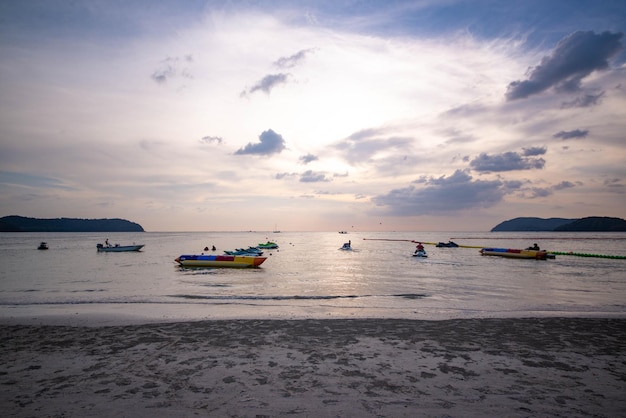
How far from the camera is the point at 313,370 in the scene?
7793 mm

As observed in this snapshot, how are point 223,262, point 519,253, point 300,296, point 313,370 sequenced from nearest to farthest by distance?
point 313,370 → point 300,296 → point 223,262 → point 519,253

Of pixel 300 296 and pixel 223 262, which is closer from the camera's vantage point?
pixel 300 296

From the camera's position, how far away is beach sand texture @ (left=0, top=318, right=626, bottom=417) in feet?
19.8

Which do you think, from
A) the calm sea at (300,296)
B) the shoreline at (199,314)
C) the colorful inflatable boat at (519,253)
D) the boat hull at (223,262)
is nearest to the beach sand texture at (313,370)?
the shoreline at (199,314)

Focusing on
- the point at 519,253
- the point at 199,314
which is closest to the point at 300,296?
the point at 199,314

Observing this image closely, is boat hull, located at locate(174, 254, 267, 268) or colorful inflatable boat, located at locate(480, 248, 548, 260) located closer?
boat hull, located at locate(174, 254, 267, 268)

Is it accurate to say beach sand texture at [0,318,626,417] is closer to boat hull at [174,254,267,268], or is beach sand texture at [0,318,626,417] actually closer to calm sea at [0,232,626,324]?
calm sea at [0,232,626,324]

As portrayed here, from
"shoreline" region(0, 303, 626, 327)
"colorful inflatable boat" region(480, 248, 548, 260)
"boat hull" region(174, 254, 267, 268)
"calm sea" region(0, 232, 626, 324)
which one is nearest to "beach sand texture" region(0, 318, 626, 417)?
"shoreline" region(0, 303, 626, 327)

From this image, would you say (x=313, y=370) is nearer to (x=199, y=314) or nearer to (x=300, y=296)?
(x=199, y=314)

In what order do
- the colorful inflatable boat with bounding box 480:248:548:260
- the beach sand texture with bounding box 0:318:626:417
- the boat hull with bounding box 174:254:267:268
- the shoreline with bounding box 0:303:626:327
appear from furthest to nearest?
the colorful inflatable boat with bounding box 480:248:548:260 < the boat hull with bounding box 174:254:267:268 < the shoreline with bounding box 0:303:626:327 < the beach sand texture with bounding box 0:318:626:417

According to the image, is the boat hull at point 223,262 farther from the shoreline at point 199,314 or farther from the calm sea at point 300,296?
the shoreline at point 199,314

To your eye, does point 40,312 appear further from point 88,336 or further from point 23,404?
point 23,404

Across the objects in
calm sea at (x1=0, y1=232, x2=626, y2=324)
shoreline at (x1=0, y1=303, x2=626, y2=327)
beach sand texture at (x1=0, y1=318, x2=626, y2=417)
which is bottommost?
calm sea at (x1=0, y1=232, x2=626, y2=324)

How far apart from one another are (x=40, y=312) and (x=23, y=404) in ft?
39.4
